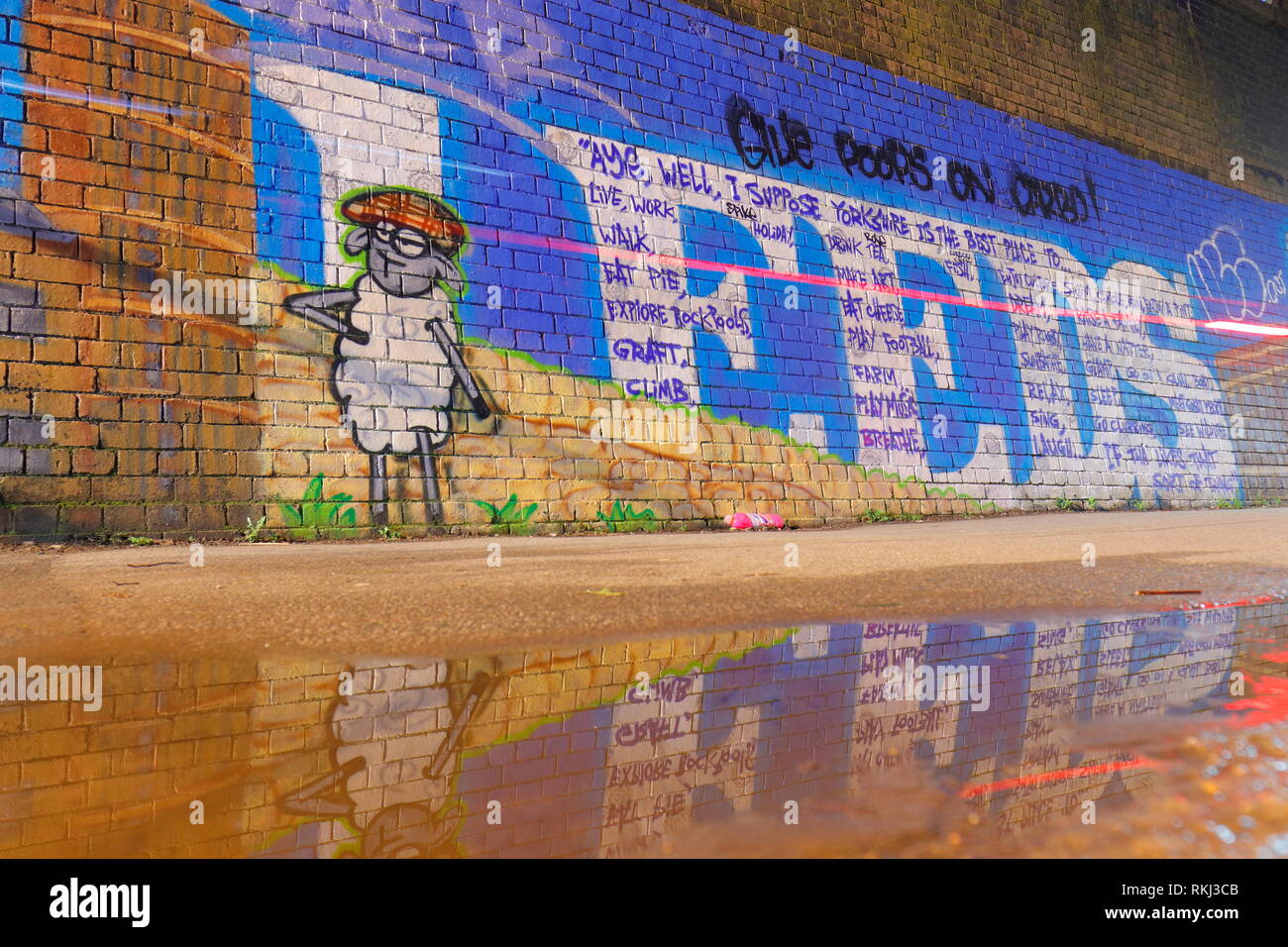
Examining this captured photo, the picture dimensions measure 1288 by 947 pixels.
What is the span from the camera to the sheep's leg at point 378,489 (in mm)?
6312

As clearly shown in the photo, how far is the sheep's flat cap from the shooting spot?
21.8 feet

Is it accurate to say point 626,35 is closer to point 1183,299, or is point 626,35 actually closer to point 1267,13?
point 1183,299

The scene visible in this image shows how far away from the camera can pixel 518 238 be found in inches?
288

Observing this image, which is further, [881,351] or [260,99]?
[881,351]

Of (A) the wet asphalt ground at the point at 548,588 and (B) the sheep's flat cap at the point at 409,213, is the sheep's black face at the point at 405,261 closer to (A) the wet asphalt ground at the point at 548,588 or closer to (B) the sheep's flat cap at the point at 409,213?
(B) the sheep's flat cap at the point at 409,213

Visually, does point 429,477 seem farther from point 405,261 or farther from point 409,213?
point 409,213

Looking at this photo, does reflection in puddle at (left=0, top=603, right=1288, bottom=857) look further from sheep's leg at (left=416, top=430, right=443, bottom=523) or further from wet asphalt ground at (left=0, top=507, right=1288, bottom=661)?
sheep's leg at (left=416, top=430, right=443, bottom=523)

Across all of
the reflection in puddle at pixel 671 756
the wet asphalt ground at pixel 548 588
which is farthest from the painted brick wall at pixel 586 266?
the reflection in puddle at pixel 671 756

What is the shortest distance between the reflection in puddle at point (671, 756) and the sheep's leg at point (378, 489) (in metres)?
4.25

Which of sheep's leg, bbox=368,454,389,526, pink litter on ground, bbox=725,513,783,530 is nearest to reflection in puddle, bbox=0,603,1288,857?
sheep's leg, bbox=368,454,389,526

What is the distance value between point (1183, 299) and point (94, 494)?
1385 centimetres

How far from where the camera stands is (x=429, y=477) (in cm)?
658

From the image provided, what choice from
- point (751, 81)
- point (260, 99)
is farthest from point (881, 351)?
point (260, 99)
